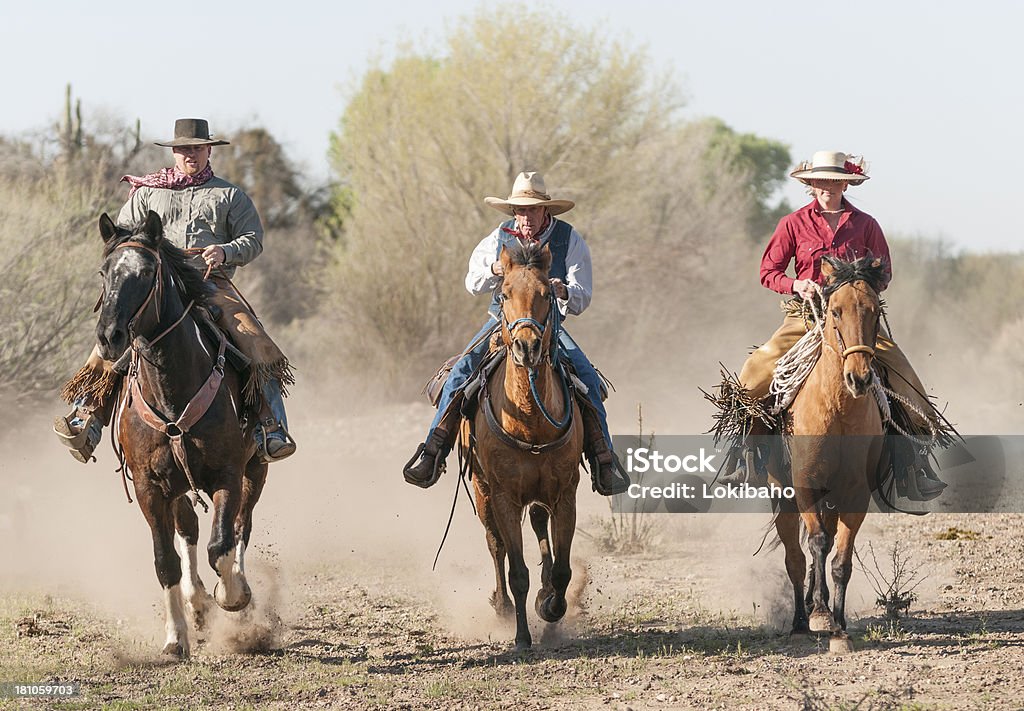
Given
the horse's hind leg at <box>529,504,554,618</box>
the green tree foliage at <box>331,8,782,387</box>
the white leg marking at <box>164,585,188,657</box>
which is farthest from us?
the green tree foliage at <box>331,8,782,387</box>

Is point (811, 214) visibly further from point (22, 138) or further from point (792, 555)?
point (22, 138)

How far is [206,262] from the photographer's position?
28.9 feet

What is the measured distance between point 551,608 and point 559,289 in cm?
205

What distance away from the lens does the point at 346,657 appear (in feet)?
27.7

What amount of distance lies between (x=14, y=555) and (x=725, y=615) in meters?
7.65

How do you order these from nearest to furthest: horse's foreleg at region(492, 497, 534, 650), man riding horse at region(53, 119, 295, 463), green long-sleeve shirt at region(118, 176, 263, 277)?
horse's foreleg at region(492, 497, 534, 650) → man riding horse at region(53, 119, 295, 463) → green long-sleeve shirt at region(118, 176, 263, 277)

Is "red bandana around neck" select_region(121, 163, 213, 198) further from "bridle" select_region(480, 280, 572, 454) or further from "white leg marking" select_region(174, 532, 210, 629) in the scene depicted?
"bridle" select_region(480, 280, 572, 454)

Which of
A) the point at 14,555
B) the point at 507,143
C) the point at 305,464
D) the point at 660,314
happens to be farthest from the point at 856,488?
the point at 660,314

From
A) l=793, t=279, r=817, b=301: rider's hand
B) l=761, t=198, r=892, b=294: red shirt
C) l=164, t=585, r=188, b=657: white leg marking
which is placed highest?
l=761, t=198, r=892, b=294: red shirt

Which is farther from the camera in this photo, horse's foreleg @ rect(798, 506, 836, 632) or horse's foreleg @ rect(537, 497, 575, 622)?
horse's foreleg @ rect(537, 497, 575, 622)

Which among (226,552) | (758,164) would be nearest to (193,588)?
(226,552)

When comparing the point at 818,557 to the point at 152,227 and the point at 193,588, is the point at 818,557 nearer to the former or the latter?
the point at 193,588

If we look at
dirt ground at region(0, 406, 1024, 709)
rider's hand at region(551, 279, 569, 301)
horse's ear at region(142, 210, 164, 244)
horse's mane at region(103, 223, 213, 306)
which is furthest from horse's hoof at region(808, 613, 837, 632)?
horse's ear at region(142, 210, 164, 244)

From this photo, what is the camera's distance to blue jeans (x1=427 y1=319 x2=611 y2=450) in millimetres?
8641
